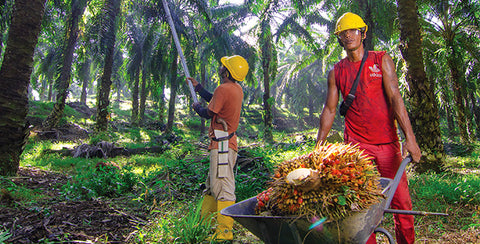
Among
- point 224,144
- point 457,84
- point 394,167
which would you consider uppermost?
point 457,84

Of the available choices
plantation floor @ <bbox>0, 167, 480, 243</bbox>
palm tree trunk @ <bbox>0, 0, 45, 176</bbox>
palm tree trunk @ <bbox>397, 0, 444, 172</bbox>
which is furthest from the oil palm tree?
palm tree trunk @ <bbox>0, 0, 45, 176</bbox>

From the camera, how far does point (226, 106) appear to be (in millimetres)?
3840

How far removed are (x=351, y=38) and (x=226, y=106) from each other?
152 cm

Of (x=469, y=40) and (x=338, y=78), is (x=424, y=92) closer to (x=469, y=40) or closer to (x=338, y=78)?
(x=338, y=78)

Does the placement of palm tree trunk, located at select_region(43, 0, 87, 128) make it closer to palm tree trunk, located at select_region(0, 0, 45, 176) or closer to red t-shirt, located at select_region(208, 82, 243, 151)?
palm tree trunk, located at select_region(0, 0, 45, 176)

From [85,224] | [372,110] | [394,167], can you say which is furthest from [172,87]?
[394,167]

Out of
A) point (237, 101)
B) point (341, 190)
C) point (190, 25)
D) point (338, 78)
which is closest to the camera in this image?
point (341, 190)

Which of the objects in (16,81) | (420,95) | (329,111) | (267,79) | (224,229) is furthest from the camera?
(267,79)

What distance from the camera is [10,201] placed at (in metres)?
4.65

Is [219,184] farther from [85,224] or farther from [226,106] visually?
[85,224]

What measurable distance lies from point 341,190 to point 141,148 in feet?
39.0

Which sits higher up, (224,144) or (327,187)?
(224,144)

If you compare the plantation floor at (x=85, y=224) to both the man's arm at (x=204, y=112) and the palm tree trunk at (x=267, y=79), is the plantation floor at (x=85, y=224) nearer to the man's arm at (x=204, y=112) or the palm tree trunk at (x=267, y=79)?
the man's arm at (x=204, y=112)

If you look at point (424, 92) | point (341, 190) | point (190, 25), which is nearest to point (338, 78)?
point (341, 190)
